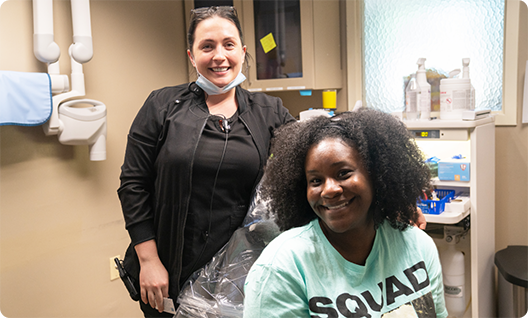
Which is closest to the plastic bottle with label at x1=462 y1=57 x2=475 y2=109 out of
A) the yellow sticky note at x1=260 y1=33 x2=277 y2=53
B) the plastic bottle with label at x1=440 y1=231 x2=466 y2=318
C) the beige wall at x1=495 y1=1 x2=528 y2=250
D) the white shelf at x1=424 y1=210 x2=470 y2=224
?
the beige wall at x1=495 y1=1 x2=528 y2=250

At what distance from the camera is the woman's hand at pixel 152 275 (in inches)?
52.0

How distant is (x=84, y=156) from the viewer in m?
2.22

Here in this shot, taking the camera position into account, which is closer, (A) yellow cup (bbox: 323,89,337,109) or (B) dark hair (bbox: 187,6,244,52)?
(B) dark hair (bbox: 187,6,244,52)

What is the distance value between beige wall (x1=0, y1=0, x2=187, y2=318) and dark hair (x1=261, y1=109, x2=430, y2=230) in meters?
1.41

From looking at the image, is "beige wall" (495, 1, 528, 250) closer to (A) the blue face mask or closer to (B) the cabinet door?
(B) the cabinet door

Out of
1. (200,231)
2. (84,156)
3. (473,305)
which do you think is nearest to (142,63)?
(84,156)

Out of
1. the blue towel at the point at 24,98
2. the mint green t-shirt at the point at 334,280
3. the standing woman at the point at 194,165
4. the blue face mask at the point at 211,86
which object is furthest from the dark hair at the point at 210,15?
the blue towel at the point at 24,98

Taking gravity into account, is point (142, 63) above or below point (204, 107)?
above

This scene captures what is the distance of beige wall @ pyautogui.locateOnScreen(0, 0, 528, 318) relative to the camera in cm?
Result: 193

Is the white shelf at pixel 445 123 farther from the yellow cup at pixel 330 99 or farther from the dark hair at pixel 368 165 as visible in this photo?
the dark hair at pixel 368 165

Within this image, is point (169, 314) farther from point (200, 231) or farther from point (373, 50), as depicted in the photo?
point (373, 50)

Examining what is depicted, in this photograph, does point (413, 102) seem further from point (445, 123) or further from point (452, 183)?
point (452, 183)

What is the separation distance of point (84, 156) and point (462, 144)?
190 cm

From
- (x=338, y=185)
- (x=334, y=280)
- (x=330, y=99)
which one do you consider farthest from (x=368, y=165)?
(x=330, y=99)
